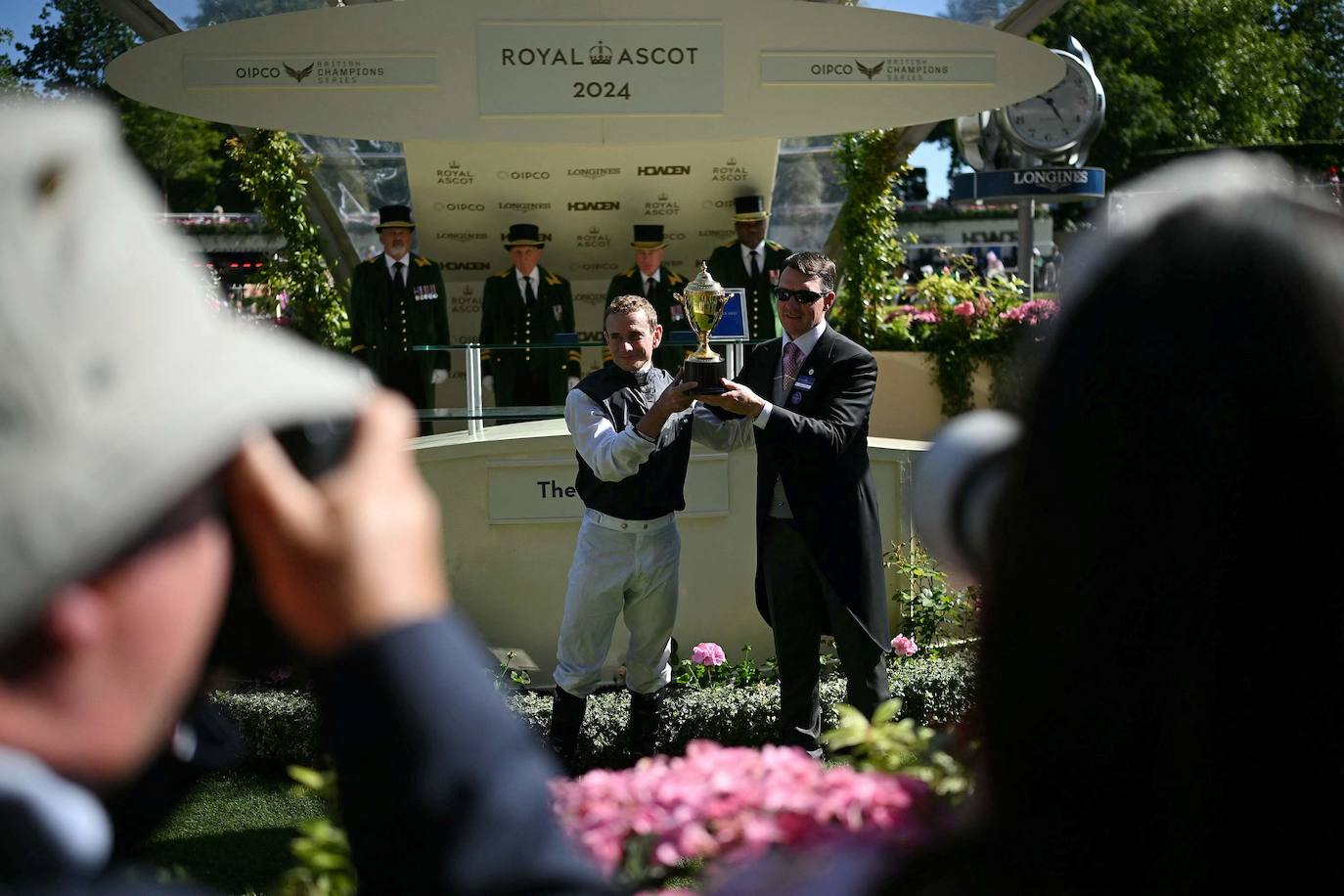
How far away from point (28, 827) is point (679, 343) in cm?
737

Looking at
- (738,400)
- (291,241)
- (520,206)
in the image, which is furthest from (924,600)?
(291,241)

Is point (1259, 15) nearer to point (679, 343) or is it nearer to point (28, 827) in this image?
point (679, 343)

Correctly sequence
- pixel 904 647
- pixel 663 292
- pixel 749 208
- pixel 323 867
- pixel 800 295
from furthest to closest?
pixel 749 208 < pixel 663 292 < pixel 904 647 < pixel 800 295 < pixel 323 867

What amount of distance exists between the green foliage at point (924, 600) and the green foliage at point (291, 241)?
8.56 metres

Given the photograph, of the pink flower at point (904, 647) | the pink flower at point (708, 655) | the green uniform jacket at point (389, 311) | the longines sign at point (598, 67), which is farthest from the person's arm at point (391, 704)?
the green uniform jacket at point (389, 311)

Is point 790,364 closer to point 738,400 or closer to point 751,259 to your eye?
point 738,400

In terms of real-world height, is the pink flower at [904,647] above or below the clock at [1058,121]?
below

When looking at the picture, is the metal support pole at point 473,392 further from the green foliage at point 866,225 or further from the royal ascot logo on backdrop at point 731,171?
the green foliage at point 866,225

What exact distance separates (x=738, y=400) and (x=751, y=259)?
7.10m

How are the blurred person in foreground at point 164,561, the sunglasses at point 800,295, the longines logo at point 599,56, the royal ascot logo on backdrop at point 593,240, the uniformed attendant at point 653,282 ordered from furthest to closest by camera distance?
1. the royal ascot logo on backdrop at point 593,240
2. the uniformed attendant at point 653,282
3. the longines logo at point 599,56
4. the sunglasses at point 800,295
5. the blurred person in foreground at point 164,561

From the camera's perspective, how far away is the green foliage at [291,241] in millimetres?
14305

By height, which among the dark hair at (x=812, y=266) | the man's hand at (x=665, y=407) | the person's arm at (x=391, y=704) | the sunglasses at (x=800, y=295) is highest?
the dark hair at (x=812, y=266)

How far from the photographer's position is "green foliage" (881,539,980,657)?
7.12 m

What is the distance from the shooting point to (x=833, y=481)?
5.67 meters
